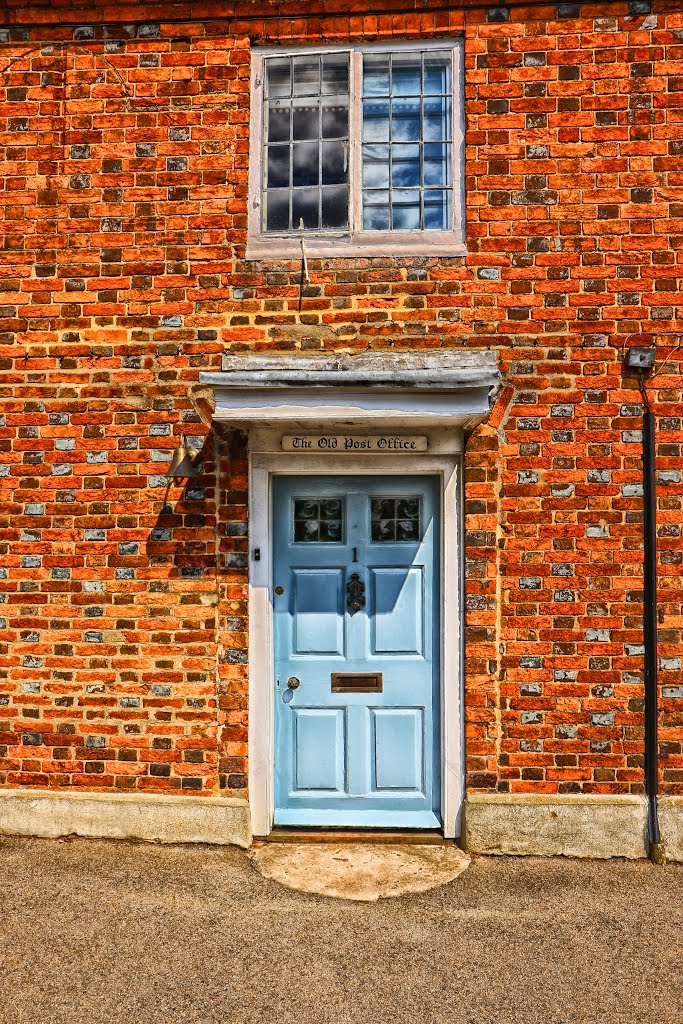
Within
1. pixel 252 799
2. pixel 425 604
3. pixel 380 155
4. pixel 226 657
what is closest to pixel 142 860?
pixel 252 799

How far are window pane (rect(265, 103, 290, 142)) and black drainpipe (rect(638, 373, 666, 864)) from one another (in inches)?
113

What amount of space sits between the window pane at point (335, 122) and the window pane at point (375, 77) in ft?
0.65

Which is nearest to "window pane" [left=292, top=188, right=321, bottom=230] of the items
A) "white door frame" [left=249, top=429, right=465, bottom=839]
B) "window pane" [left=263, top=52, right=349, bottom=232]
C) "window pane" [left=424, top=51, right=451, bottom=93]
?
"window pane" [left=263, top=52, right=349, bottom=232]

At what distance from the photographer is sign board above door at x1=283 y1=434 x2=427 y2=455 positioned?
474 centimetres

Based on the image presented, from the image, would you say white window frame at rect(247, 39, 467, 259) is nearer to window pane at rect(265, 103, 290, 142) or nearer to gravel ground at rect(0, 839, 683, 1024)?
window pane at rect(265, 103, 290, 142)

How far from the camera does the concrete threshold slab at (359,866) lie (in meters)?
4.21

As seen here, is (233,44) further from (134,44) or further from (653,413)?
(653,413)

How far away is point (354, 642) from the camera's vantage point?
16.2ft

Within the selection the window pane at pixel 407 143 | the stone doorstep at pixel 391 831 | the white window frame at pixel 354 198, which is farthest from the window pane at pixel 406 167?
the stone doorstep at pixel 391 831

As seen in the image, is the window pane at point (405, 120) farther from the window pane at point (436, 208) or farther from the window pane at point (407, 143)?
the window pane at point (436, 208)

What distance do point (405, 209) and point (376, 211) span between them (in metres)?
0.20

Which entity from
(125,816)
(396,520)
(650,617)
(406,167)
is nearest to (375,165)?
(406,167)

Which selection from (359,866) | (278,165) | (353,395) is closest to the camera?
(353,395)

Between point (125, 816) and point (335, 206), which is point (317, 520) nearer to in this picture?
point (335, 206)
